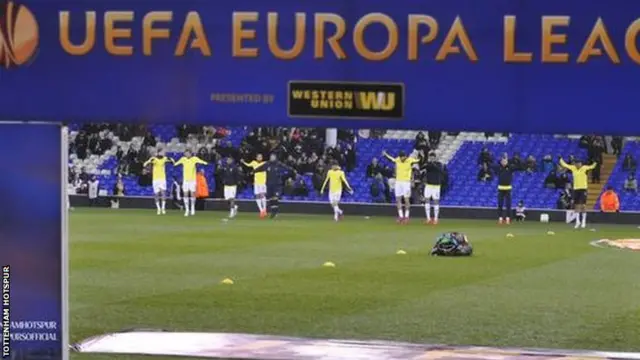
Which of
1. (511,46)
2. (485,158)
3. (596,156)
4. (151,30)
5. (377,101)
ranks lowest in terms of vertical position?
(485,158)

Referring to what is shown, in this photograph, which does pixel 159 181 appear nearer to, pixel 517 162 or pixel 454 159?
pixel 454 159

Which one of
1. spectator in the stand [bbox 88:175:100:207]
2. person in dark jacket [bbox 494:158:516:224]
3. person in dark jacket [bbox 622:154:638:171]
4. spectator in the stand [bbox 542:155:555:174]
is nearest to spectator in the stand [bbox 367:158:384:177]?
spectator in the stand [bbox 542:155:555:174]

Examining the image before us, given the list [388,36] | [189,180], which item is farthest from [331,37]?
[189,180]

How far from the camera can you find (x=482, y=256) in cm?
1886

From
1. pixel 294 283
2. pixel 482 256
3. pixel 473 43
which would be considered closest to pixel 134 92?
pixel 473 43

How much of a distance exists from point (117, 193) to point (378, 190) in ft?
28.4

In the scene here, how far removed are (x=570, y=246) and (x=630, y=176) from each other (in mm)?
12967

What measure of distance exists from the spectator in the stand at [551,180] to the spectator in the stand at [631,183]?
6.69ft

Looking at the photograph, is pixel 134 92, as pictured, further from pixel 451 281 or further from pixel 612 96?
pixel 451 281

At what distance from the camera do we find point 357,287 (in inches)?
564

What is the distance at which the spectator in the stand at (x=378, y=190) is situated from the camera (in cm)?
3481

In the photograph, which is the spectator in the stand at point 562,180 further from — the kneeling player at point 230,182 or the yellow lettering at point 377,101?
the yellow lettering at point 377,101

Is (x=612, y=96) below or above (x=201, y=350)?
above

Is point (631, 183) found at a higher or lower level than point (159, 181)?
higher
